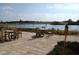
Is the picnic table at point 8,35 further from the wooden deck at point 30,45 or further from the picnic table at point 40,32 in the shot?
the picnic table at point 40,32

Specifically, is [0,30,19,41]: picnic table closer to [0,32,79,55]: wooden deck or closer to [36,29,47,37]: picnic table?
[0,32,79,55]: wooden deck

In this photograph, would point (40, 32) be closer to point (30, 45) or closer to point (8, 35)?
point (30, 45)

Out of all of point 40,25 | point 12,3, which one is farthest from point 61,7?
point 12,3

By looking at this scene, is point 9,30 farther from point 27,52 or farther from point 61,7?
point 61,7

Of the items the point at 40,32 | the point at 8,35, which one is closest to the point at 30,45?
the point at 40,32

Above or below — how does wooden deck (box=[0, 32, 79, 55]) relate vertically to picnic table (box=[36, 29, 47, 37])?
below

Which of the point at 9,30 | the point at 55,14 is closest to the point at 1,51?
the point at 9,30

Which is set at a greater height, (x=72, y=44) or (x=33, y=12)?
(x=33, y=12)

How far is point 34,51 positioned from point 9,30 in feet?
1.85

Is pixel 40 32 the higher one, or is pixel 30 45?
pixel 40 32

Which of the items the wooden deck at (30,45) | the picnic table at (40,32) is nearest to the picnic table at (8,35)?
the wooden deck at (30,45)

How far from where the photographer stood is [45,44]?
17.0 ft

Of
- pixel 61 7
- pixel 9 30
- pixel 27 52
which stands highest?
pixel 61 7

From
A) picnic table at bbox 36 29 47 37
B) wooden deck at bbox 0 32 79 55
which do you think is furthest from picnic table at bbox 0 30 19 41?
picnic table at bbox 36 29 47 37
